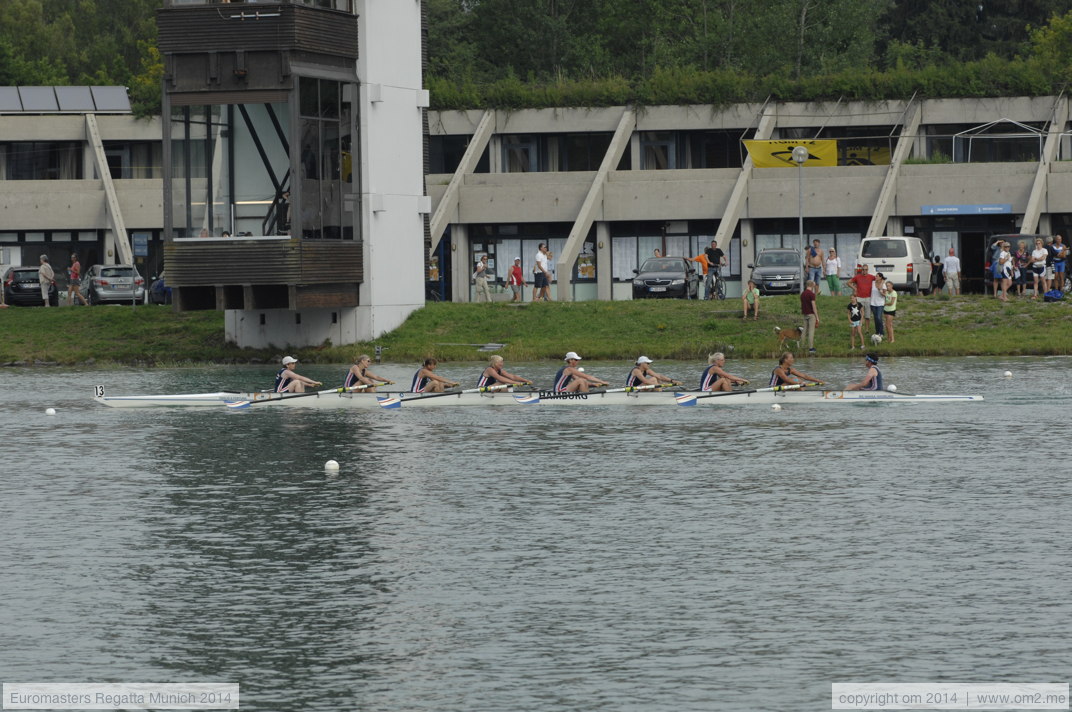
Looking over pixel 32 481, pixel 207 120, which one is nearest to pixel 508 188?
pixel 207 120

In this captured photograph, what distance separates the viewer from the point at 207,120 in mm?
44281

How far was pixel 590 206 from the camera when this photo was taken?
61.8 metres

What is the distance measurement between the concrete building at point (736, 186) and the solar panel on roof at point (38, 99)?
59.0 feet

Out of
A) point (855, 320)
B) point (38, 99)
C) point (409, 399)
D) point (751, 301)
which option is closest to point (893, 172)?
point (751, 301)

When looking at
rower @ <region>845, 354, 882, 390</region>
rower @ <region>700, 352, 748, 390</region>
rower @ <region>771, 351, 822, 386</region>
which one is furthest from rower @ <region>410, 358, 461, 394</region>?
rower @ <region>845, 354, 882, 390</region>

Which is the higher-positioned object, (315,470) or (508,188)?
(508,188)

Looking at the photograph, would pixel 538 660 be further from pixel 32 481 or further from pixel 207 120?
pixel 207 120

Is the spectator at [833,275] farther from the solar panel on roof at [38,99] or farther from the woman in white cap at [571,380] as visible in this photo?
the solar panel on roof at [38,99]

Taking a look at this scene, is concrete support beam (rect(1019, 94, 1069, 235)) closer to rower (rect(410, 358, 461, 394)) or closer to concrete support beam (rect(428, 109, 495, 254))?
concrete support beam (rect(428, 109, 495, 254))

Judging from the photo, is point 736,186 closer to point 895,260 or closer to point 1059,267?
point 895,260

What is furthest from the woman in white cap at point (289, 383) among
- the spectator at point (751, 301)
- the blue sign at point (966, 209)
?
the blue sign at point (966, 209)

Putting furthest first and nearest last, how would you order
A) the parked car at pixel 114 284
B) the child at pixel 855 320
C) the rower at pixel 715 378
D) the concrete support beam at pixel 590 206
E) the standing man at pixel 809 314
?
1. the parked car at pixel 114 284
2. the concrete support beam at pixel 590 206
3. the child at pixel 855 320
4. the standing man at pixel 809 314
5. the rower at pixel 715 378

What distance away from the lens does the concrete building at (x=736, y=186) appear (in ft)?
198

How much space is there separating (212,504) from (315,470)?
3.59 m
